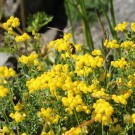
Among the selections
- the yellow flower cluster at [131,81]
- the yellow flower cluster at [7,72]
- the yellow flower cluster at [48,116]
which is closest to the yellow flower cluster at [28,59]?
the yellow flower cluster at [7,72]

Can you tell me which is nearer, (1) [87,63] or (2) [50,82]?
(2) [50,82]

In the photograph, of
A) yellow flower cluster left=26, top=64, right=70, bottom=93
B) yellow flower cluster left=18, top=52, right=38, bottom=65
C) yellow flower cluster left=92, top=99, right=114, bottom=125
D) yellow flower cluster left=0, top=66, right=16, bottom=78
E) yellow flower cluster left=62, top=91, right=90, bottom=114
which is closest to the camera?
yellow flower cluster left=92, top=99, right=114, bottom=125

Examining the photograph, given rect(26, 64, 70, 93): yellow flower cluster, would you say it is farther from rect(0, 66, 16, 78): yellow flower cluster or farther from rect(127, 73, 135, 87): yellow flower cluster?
rect(127, 73, 135, 87): yellow flower cluster

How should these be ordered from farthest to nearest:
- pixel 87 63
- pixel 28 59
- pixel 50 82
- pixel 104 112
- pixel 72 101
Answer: pixel 28 59 < pixel 87 63 < pixel 50 82 < pixel 72 101 < pixel 104 112

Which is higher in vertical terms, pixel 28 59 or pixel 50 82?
pixel 28 59

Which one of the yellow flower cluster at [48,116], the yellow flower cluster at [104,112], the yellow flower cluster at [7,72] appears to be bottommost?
the yellow flower cluster at [104,112]

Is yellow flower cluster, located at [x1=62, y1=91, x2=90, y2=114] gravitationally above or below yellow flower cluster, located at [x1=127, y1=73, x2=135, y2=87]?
below

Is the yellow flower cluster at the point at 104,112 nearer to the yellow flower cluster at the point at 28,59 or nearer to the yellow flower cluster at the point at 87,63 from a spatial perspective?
the yellow flower cluster at the point at 87,63

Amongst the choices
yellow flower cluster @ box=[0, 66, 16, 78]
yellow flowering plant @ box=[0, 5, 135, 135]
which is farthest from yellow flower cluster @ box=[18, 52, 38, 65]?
yellow flower cluster @ box=[0, 66, 16, 78]

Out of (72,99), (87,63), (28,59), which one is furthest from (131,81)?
(28,59)

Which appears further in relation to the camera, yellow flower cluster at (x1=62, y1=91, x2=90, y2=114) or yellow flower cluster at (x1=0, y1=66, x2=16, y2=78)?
yellow flower cluster at (x1=0, y1=66, x2=16, y2=78)

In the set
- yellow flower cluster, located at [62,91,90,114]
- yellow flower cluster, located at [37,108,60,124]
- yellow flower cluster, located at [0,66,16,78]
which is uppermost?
yellow flower cluster, located at [0,66,16,78]

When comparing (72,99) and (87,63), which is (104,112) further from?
(87,63)
